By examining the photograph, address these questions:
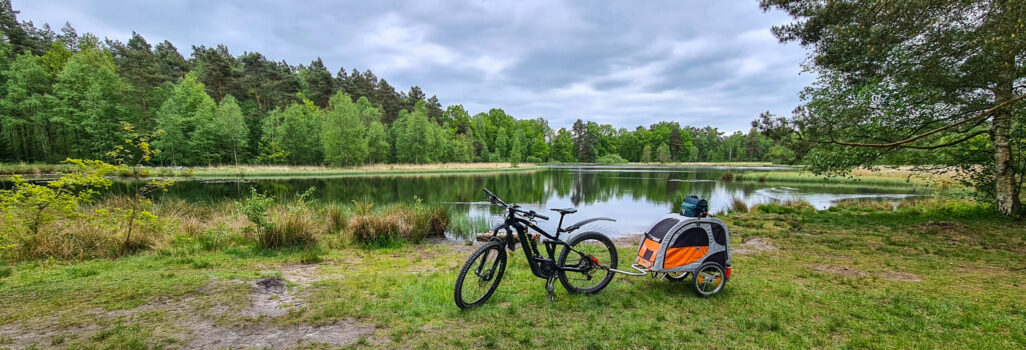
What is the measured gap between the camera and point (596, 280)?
4.58m

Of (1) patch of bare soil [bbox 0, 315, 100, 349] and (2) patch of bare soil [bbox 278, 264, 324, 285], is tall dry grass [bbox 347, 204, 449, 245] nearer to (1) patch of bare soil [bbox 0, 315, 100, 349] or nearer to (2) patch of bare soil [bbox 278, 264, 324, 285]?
(2) patch of bare soil [bbox 278, 264, 324, 285]

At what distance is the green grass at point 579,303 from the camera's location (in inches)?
120

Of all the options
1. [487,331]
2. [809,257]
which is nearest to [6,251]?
[487,331]

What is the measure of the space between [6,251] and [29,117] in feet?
145

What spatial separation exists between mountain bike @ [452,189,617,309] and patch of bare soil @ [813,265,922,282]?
11.9ft

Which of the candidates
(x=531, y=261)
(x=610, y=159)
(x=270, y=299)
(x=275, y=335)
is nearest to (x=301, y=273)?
(x=270, y=299)

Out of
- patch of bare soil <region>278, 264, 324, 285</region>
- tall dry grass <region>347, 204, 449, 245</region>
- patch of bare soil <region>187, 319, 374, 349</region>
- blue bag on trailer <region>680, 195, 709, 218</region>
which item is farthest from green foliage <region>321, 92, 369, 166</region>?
blue bag on trailer <region>680, 195, 709, 218</region>

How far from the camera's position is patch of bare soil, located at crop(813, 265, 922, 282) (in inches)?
189

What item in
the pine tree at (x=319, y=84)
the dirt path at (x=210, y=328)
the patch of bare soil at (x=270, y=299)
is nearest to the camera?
the dirt path at (x=210, y=328)

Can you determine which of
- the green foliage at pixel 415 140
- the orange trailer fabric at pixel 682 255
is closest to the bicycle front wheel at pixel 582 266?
the orange trailer fabric at pixel 682 255

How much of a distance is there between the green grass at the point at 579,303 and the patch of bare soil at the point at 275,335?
0.40 ft

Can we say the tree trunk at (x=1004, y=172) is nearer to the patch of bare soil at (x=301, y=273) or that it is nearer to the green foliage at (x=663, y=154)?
the patch of bare soil at (x=301, y=273)

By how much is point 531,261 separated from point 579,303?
0.72 m

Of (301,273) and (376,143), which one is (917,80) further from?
(376,143)
